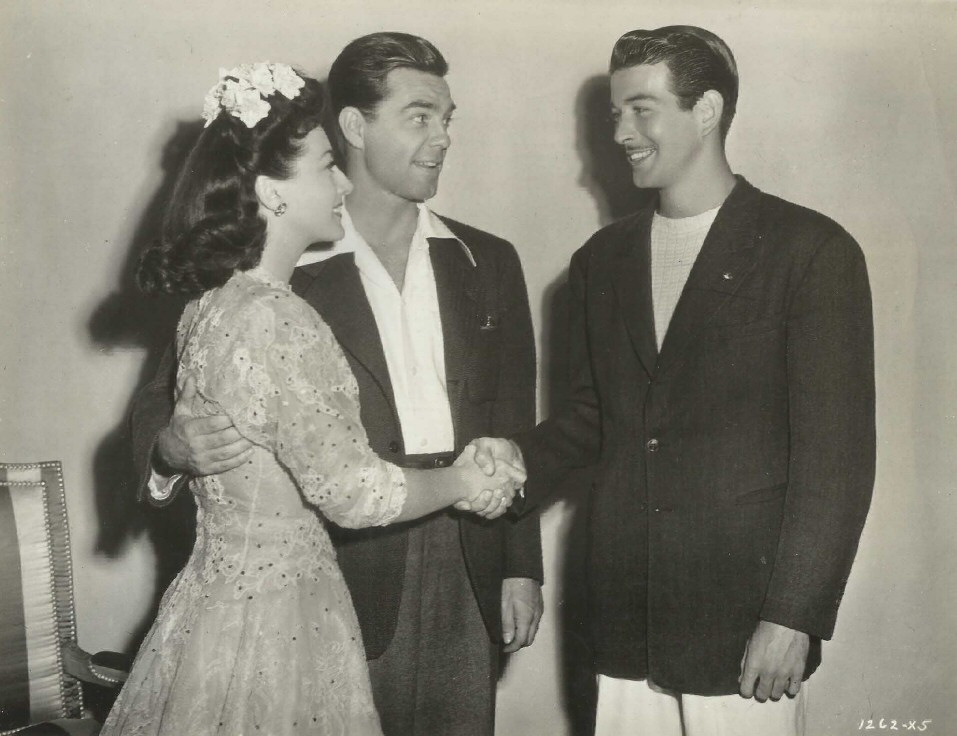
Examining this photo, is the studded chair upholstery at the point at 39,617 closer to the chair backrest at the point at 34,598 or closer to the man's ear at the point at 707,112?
the chair backrest at the point at 34,598

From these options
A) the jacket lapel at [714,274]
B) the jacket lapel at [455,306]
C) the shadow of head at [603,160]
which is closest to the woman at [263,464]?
the jacket lapel at [455,306]

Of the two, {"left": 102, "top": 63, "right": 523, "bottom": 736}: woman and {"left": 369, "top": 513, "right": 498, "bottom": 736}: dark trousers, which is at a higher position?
{"left": 102, "top": 63, "right": 523, "bottom": 736}: woman

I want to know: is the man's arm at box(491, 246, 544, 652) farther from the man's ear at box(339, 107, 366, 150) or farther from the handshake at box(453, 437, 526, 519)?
the man's ear at box(339, 107, 366, 150)

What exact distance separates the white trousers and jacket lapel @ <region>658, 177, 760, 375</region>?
0.89 metres

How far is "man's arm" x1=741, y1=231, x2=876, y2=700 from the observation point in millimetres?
2361

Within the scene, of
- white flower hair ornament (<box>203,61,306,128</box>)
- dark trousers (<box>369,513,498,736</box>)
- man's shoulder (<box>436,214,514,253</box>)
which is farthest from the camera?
man's shoulder (<box>436,214,514,253</box>)

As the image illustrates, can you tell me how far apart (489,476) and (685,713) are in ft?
2.69

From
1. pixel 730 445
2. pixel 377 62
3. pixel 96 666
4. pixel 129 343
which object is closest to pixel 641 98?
pixel 377 62

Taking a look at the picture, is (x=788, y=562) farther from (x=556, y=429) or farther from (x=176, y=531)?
(x=176, y=531)

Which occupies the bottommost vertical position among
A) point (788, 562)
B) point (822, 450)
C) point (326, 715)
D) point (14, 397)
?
point (326, 715)

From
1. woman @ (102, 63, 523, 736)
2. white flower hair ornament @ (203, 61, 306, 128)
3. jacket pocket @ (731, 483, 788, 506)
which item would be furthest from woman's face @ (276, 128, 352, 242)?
jacket pocket @ (731, 483, 788, 506)

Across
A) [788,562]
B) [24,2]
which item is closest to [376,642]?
[788,562]

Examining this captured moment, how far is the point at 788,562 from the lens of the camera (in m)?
2.37

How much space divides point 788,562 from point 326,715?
3.81ft
